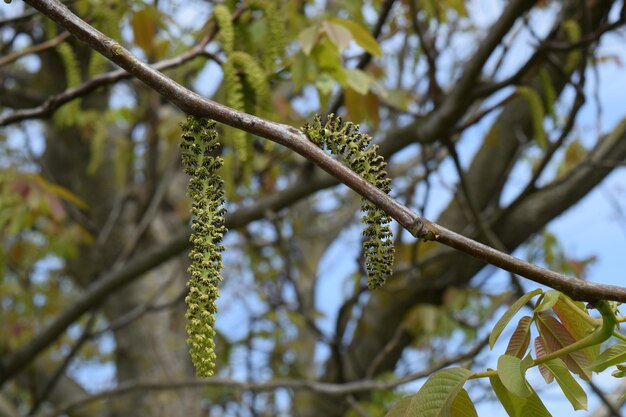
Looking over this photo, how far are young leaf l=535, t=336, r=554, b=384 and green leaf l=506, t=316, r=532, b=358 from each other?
3 centimetres

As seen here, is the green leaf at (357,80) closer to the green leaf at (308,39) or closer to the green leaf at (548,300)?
the green leaf at (308,39)

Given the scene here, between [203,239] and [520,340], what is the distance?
556mm

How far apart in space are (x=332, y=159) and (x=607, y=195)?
4442mm

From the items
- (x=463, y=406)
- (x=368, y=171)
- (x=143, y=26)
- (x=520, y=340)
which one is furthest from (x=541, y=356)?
(x=143, y=26)

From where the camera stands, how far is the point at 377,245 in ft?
3.57

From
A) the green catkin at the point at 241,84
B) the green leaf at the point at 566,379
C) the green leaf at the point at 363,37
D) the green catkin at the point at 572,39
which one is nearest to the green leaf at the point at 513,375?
the green leaf at the point at 566,379

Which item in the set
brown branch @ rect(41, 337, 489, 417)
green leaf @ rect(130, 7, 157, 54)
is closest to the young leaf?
brown branch @ rect(41, 337, 489, 417)

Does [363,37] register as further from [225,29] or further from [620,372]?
[620,372]

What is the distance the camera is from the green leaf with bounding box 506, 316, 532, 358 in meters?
1.26

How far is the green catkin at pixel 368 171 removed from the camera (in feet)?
3.52

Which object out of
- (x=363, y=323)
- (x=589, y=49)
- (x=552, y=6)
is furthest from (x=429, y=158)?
(x=552, y=6)

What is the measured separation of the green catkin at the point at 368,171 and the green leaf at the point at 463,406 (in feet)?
0.96

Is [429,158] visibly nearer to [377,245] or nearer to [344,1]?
[344,1]

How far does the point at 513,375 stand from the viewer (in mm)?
1110
